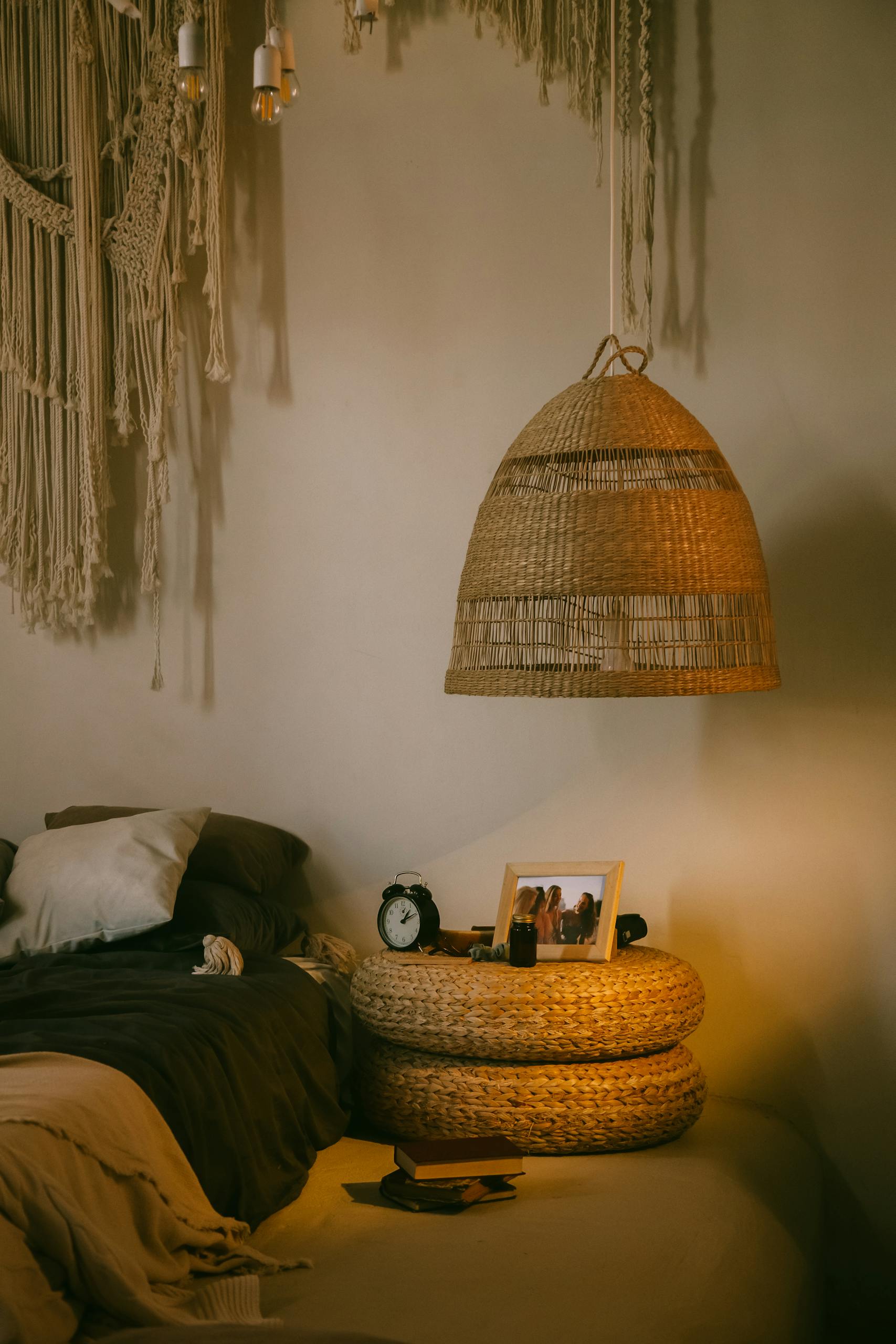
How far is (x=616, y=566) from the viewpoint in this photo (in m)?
1.73

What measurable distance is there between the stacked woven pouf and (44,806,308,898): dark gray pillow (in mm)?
489

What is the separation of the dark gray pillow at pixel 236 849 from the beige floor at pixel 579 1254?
61 centimetres

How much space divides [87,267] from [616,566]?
1598 mm

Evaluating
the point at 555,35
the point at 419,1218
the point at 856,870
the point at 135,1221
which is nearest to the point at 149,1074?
the point at 135,1221

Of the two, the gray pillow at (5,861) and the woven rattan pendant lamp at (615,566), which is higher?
the woven rattan pendant lamp at (615,566)

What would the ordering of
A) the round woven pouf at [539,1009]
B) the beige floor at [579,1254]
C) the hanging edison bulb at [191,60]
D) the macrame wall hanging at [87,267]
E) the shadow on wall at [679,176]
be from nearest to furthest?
1. the beige floor at [579,1254]
2. the hanging edison bulb at [191,60]
3. the round woven pouf at [539,1009]
4. the shadow on wall at [679,176]
5. the macrame wall hanging at [87,267]

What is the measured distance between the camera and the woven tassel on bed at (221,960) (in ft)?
6.75

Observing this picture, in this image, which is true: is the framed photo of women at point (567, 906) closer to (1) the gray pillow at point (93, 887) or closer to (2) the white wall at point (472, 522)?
(2) the white wall at point (472, 522)

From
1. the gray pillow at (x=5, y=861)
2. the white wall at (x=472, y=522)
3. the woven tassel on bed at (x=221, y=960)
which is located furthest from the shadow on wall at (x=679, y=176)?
the gray pillow at (x=5, y=861)

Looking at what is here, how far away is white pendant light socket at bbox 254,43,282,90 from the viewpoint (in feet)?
5.17

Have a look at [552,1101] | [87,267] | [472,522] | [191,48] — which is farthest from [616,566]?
[87,267]

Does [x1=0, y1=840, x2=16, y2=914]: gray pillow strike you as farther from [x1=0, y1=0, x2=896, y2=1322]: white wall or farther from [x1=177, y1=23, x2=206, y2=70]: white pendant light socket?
[x1=177, y1=23, x2=206, y2=70]: white pendant light socket

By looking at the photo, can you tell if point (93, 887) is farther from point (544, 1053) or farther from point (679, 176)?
point (679, 176)

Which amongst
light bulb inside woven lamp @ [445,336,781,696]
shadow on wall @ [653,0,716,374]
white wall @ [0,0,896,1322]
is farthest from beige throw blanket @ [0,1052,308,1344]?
shadow on wall @ [653,0,716,374]
